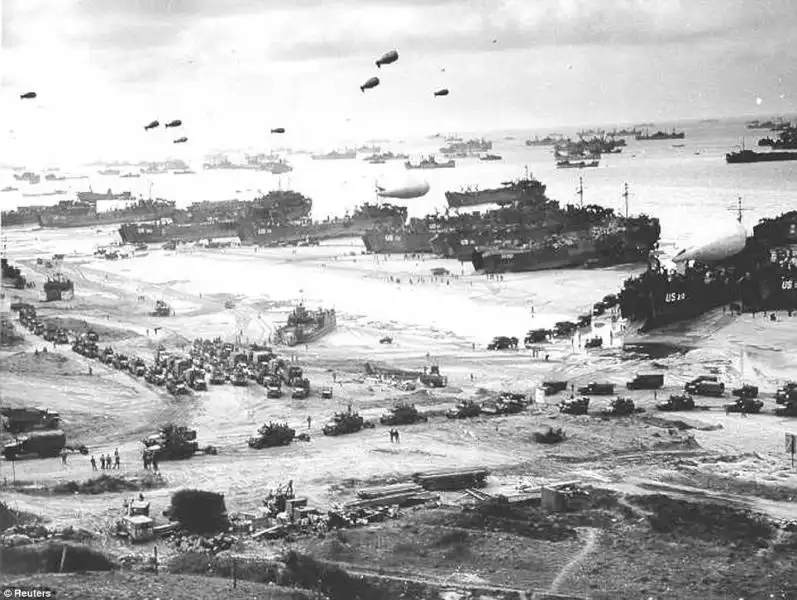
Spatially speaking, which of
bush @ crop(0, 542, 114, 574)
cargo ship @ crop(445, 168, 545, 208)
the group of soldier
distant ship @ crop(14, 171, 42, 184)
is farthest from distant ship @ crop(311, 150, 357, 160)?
bush @ crop(0, 542, 114, 574)

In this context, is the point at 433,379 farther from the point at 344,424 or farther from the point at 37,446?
the point at 37,446

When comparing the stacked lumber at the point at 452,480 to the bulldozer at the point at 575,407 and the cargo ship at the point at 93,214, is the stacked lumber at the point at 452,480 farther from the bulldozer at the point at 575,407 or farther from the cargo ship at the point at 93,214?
the cargo ship at the point at 93,214

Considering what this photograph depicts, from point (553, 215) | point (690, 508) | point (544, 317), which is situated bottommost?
point (690, 508)

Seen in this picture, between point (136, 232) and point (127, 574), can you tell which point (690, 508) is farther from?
point (136, 232)

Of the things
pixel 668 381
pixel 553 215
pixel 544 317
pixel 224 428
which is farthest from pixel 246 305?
pixel 553 215

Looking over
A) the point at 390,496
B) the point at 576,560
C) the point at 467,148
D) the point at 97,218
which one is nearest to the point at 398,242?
the point at 97,218

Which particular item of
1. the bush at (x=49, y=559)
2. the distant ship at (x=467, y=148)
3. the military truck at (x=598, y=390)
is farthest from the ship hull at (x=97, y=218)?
the bush at (x=49, y=559)
